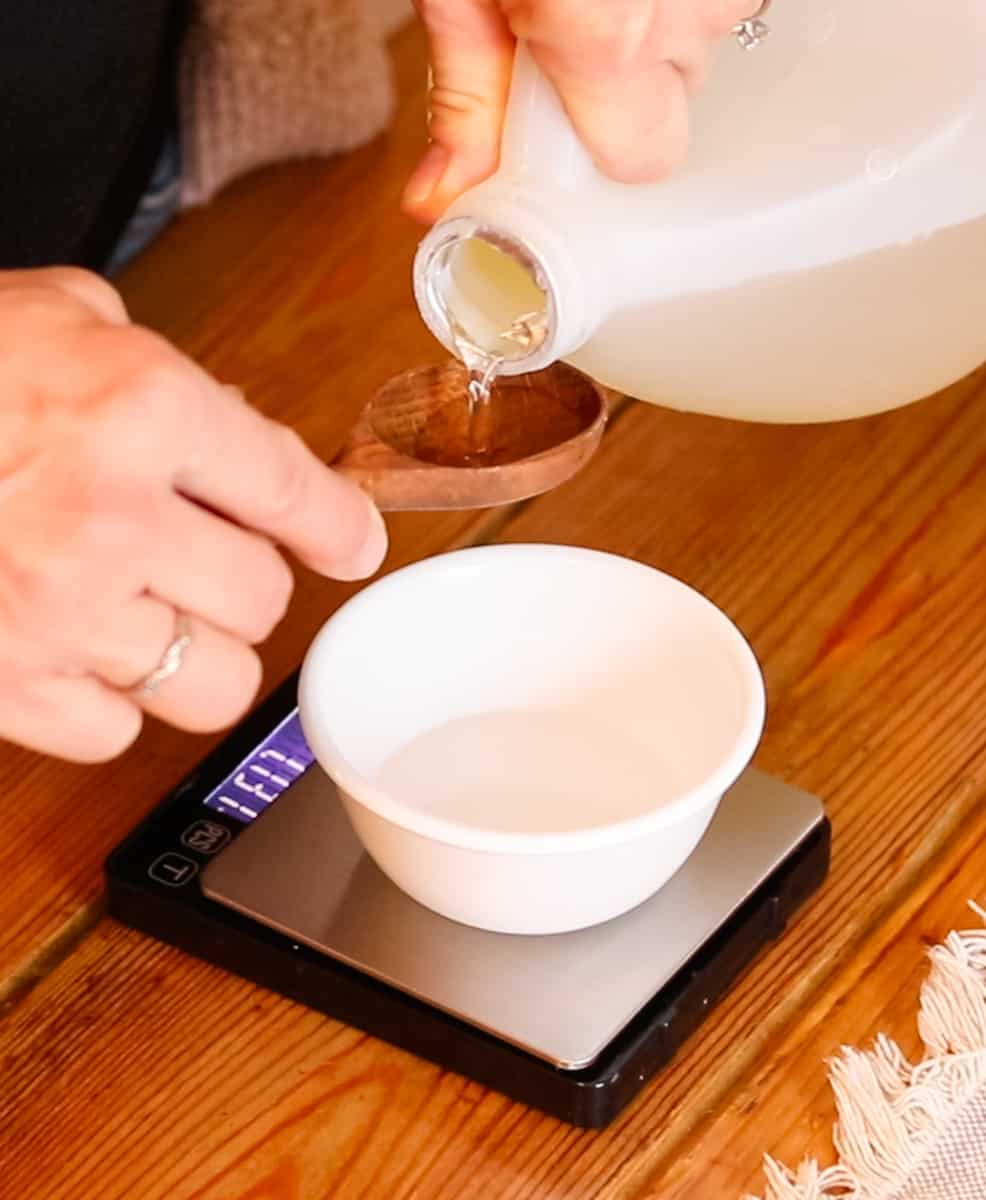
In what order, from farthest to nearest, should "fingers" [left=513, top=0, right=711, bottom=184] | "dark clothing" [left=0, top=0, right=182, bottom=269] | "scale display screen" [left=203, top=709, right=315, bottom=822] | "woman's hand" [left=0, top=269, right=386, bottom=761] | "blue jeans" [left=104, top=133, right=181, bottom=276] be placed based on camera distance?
1. "blue jeans" [left=104, top=133, right=181, bottom=276]
2. "dark clothing" [left=0, top=0, right=182, bottom=269]
3. "scale display screen" [left=203, top=709, right=315, bottom=822]
4. "fingers" [left=513, top=0, right=711, bottom=184]
5. "woman's hand" [left=0, top=269, right=386, bottom=761]

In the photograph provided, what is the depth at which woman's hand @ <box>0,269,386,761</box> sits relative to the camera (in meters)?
0.59

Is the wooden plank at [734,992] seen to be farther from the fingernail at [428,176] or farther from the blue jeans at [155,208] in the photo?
the blue jeans at [155,208]

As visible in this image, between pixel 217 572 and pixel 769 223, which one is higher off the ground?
pixel 769 223

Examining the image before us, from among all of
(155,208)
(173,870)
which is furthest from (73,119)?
(173,870)

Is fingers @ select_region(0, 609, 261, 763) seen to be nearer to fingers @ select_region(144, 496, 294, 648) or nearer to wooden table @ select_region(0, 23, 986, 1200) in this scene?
fingers @ select_region(144, 496, 294, 648)

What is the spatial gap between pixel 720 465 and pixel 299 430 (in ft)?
0.71

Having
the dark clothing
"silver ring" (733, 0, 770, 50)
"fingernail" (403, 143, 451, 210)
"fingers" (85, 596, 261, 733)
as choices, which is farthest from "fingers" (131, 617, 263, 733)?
the dark clothing

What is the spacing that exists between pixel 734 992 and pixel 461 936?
106mm

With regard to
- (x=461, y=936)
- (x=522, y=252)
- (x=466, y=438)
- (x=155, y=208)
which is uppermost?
(x=522, y=252)

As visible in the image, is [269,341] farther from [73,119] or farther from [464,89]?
[464,89]

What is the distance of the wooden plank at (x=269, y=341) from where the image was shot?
83cm

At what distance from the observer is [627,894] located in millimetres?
734

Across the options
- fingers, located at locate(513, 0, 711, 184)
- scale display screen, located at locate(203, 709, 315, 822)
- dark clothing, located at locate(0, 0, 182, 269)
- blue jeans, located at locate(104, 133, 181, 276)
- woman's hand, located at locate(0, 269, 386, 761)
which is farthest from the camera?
blue jeans, located at locate(104, 133, 181, 276)

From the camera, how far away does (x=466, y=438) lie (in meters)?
0.80
